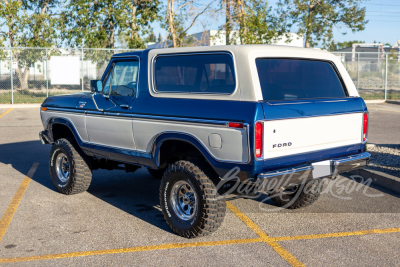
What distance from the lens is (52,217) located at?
17.2 feet

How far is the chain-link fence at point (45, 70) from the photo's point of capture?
72.0 feet

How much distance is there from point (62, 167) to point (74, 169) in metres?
0.50

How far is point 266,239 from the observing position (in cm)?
455

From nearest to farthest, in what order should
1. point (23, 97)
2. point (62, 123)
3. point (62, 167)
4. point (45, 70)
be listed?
point (62, 123) < point (62, 167) < point (45, 70) < point (23, 97)

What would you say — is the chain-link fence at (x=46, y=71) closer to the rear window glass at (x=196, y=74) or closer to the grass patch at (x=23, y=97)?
the grass patch at (x=23, y=97)

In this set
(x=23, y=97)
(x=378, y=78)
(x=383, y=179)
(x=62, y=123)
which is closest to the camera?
(x=62, y=123)

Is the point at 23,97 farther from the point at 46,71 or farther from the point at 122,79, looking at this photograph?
the point at 122,79

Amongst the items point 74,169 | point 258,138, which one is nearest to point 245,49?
point 258,138

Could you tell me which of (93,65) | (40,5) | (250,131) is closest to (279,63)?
(250,131)

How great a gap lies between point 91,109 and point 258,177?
2767 mm

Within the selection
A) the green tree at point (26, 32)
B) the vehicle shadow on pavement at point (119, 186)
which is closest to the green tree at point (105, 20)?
the green tree at point (26, 32)

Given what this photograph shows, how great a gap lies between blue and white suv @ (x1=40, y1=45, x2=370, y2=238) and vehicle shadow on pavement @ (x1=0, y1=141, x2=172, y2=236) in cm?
67

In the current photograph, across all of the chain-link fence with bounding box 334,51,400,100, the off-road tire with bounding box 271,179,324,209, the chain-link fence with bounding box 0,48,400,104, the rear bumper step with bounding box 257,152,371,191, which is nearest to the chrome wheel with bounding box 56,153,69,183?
the off-road tire with bounding box 271,179,324,209

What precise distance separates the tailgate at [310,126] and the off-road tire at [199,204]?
73cm
